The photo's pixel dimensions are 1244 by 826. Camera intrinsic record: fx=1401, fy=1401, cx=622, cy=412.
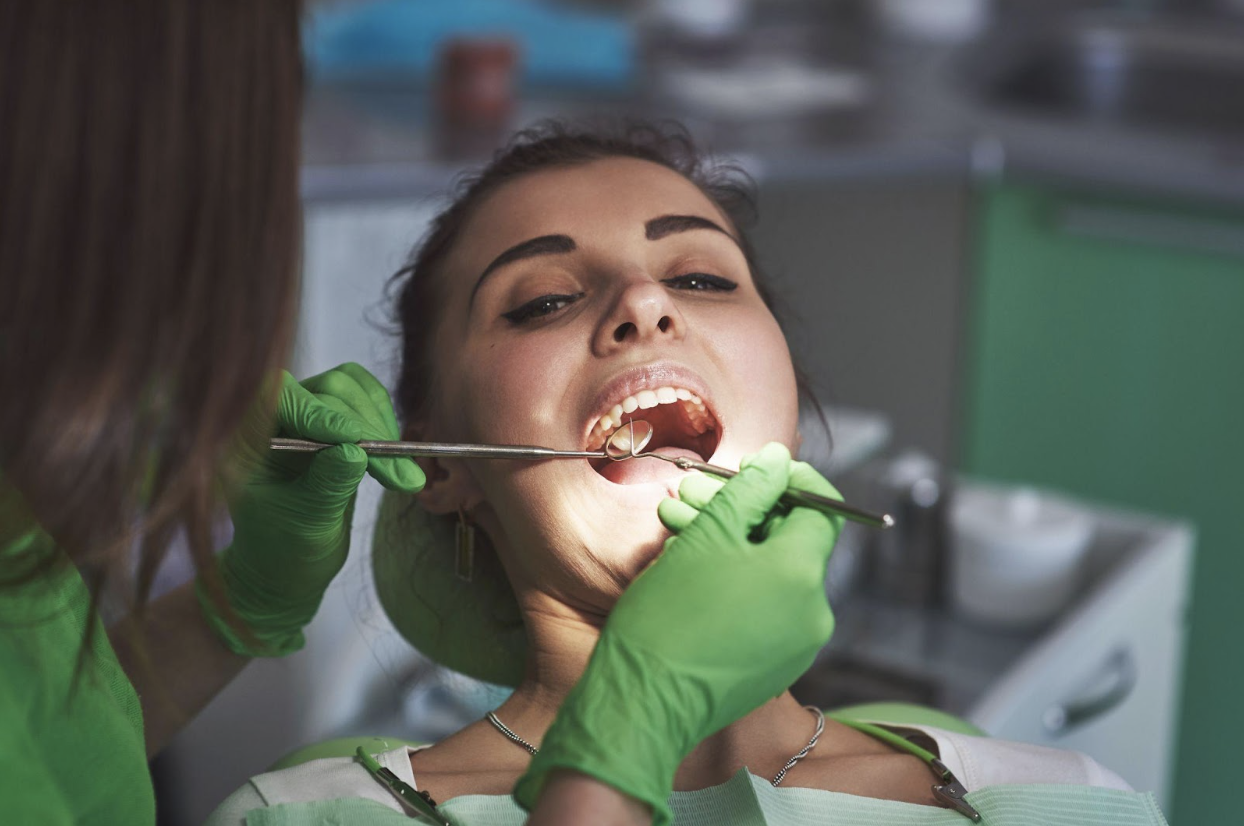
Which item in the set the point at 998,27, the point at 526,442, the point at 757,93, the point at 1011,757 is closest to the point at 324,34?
the point at 757,93

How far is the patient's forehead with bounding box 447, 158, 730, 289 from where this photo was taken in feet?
3.88

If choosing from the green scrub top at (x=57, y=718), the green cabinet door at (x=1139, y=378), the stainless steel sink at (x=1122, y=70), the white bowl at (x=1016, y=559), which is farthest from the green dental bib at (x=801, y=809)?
the stainless steel sink at (x=1122, y=70)

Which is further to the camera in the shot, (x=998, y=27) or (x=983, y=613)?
(x=998, y=27)

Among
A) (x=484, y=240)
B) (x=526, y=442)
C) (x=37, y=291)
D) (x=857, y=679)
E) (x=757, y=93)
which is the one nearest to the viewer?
(x=37, y=291)

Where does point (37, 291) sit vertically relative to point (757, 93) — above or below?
above

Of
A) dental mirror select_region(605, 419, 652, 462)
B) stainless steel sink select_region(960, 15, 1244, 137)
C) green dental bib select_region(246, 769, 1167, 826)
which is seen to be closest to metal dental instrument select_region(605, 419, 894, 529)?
dental mirror select_region(605, 419, 652, 462)

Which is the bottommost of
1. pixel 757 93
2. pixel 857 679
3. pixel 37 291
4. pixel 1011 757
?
pixel 857 679

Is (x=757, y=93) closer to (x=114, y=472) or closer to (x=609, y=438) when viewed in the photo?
(x=609, y=438)

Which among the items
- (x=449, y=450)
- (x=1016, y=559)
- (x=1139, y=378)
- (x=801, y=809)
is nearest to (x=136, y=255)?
(x=449, y=450)

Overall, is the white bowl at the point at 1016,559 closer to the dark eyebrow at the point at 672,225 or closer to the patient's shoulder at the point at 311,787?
the dark eyebrow at the point at 672,225

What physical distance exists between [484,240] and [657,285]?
0.18 metres

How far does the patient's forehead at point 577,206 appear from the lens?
1.18 metres

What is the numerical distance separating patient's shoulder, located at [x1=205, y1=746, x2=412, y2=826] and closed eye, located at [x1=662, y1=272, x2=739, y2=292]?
445 millimetres

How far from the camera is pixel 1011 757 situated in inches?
45.8
